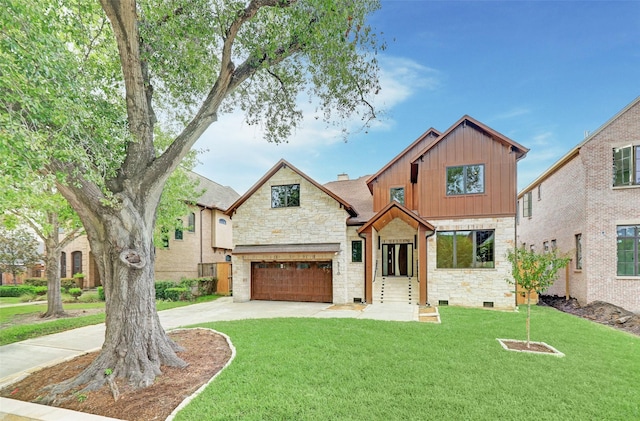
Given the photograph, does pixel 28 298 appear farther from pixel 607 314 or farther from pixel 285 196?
pixel 607 314

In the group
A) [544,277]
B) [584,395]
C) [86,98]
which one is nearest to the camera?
[584,395]

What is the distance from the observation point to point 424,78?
12.9 meters

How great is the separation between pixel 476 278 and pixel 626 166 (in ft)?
25.7

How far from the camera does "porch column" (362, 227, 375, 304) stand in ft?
45.7

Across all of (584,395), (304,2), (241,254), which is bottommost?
(584,395)

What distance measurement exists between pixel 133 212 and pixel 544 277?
359 inches

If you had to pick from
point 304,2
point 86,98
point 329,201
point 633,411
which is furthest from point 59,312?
point 633,411

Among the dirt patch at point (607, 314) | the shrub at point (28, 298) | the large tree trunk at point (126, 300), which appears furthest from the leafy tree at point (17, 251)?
the dirt patch at point (607, 314)

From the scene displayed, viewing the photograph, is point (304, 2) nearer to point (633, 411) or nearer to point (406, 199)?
point (633, 411)

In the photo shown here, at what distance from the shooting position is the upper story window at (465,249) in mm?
12875

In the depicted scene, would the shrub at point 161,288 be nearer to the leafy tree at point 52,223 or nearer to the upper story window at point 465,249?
the leafy tree at point 52,223

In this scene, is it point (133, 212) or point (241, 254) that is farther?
point (241, 254)

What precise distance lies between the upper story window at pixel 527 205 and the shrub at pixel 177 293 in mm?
22850

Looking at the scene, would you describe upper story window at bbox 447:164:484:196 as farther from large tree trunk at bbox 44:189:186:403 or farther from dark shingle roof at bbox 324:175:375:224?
large tree trunk at bbox 44:189:186:403
